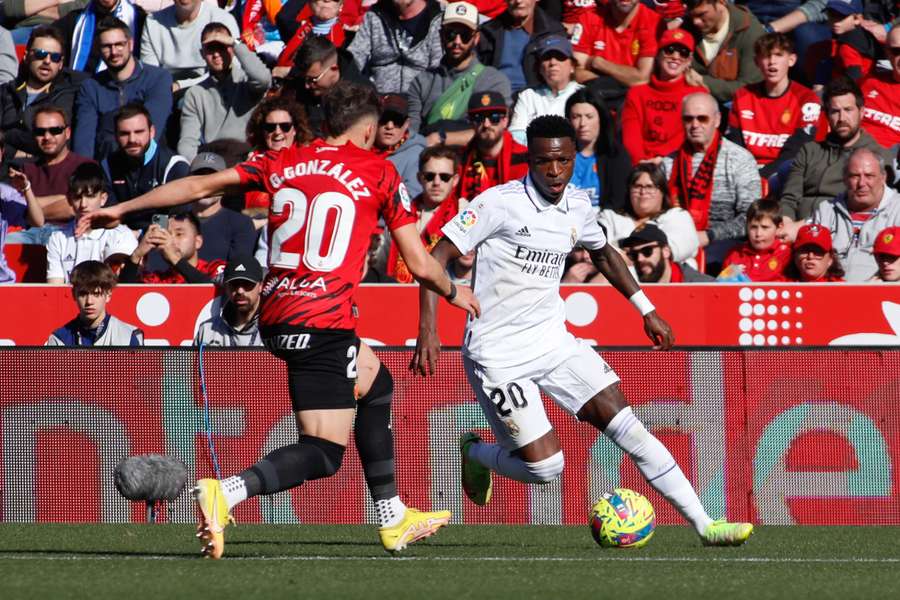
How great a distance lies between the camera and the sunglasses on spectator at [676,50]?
14453mm

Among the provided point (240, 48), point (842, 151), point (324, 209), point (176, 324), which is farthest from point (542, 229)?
point (240, 48)

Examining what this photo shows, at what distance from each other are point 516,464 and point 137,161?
21.9 feet

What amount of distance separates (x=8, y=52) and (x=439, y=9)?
4432 millimetres

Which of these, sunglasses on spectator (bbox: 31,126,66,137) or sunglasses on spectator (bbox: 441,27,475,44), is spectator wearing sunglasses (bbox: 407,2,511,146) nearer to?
sunglasses on spectator (bbox: 441,27,475,44)

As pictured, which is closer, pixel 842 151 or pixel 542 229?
pixel 542 229

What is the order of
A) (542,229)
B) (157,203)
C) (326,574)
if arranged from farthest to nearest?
(542,229), (157,203), (326,574)

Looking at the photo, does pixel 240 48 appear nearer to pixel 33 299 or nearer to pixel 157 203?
pixel 33 299

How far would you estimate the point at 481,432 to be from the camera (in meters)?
10.9

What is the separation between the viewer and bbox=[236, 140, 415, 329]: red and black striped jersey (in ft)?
24.5

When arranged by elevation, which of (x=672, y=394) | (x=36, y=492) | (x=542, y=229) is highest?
(x=542, y=229)

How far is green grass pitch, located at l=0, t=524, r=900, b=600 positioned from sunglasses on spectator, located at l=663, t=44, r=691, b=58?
19.0 feet

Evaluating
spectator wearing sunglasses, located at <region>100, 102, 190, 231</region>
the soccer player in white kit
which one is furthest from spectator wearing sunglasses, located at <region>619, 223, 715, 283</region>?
spectator wearing sunglasses, located at <region>100, 102, 190, 231</region>

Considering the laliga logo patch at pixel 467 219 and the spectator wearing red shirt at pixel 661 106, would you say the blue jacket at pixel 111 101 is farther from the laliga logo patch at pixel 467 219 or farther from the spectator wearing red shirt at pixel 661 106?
the laliga logo patch at pixel 467 219

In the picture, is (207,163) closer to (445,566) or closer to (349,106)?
(349,106)
